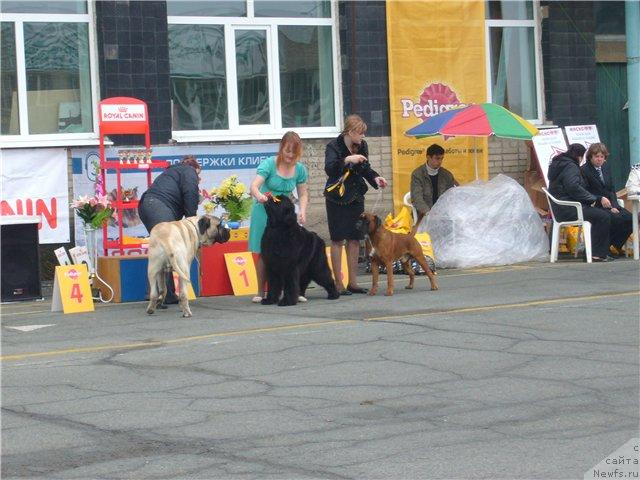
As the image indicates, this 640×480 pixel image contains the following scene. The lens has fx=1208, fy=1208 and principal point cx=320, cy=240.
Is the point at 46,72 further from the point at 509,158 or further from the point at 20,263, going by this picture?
the point at 509,158

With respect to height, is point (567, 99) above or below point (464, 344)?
above

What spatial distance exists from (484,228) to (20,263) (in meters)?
6.18

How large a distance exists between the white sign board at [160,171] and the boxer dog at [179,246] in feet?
10.1

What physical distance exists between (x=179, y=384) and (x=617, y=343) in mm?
3527

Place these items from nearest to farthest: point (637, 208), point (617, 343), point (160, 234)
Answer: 1. point (617, 343)
2. point (160, 234)
3. point (637, 208)

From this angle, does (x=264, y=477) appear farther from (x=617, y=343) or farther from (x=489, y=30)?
(x=489, y=30)

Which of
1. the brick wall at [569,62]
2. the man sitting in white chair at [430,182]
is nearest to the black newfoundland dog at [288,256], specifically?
the man sitting in white chair at [430,182]

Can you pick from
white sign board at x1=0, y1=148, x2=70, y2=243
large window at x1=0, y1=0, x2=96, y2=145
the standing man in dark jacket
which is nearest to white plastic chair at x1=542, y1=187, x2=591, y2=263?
the standing man in dark jacket

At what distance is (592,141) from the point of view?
62.5 feet

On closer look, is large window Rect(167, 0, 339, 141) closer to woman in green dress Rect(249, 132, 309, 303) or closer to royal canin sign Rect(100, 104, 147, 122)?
royal canin sign Rect(100, 104, 147, 122)

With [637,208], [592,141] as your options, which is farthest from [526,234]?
[592,141]

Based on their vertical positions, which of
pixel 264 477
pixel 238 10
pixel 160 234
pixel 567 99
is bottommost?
pixel 264 477

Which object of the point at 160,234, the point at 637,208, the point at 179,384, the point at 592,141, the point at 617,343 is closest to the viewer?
the point at 179,384

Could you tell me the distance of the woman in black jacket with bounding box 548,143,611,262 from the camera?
52.6 feet
